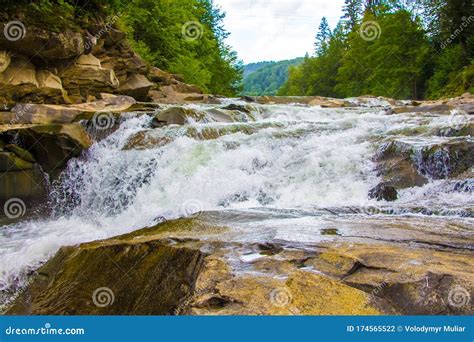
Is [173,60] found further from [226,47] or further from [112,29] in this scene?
[226,47]

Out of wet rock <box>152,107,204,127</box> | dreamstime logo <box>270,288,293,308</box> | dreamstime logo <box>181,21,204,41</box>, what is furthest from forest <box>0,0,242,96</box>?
dreamstime logo <box>270,288,293,308</box>

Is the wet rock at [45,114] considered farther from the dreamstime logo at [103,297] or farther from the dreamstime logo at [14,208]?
the dreamstime logo at [103,297]

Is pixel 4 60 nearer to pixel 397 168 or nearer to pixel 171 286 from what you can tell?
pixel 397 168

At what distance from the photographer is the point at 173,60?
90.1 ft

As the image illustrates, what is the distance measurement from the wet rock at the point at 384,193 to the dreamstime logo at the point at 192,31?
896 inches

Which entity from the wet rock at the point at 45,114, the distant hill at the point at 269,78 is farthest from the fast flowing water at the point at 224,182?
the distant hill at the point at 269,78

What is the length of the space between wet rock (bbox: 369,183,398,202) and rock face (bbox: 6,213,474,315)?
2967mm

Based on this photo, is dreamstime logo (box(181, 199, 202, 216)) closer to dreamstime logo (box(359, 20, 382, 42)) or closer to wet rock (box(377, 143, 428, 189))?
wet rock (box(377, 143, 428, 189))

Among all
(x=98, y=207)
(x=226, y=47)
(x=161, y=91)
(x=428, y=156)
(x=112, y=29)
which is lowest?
(x=98, y=207)

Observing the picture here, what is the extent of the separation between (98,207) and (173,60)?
20.0 m

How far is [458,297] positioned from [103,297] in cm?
280

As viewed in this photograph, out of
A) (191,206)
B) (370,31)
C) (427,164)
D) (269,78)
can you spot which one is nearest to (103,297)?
(191,206)

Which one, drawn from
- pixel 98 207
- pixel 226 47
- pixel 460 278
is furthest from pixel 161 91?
pixel 226 47

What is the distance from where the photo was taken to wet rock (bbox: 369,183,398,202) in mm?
6812
